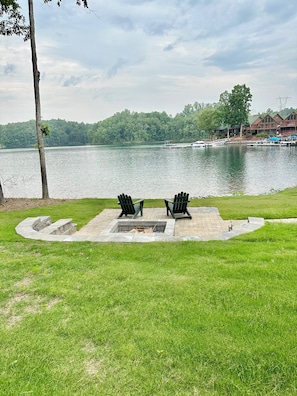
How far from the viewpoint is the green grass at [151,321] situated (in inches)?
84.0

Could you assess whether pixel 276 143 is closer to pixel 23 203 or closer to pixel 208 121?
pixel 208 121

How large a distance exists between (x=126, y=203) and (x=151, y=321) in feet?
17.5

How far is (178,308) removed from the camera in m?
2.97

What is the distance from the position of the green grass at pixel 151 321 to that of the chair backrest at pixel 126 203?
328 centimetres

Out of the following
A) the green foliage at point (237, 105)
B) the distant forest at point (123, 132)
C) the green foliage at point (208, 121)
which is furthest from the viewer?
the distant forest at point (123, 132)

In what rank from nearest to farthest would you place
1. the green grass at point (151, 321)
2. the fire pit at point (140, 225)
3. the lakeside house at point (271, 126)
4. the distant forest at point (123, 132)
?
the green grass at point (151, 321)
the fire pit at point (140, 225)
the lakeside house at point (271, 126)
the distant forest at point (123, 132)

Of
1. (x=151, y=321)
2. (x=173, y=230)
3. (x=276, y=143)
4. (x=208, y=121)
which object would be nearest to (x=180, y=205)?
(x=173, y=230)

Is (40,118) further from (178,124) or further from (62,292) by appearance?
(178,124)

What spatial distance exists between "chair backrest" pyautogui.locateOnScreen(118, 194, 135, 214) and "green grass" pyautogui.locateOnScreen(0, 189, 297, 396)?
328cm

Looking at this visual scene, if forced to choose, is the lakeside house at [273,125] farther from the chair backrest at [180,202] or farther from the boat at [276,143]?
the chair backrest at [180,202]

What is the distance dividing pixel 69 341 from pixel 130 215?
5.95 meters

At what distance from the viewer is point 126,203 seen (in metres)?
7.97

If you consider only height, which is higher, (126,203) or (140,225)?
(126,203)

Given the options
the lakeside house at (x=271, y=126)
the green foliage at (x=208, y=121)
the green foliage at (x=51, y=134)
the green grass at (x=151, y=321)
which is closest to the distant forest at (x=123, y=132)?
the green foliage at (x=51, y=134)
